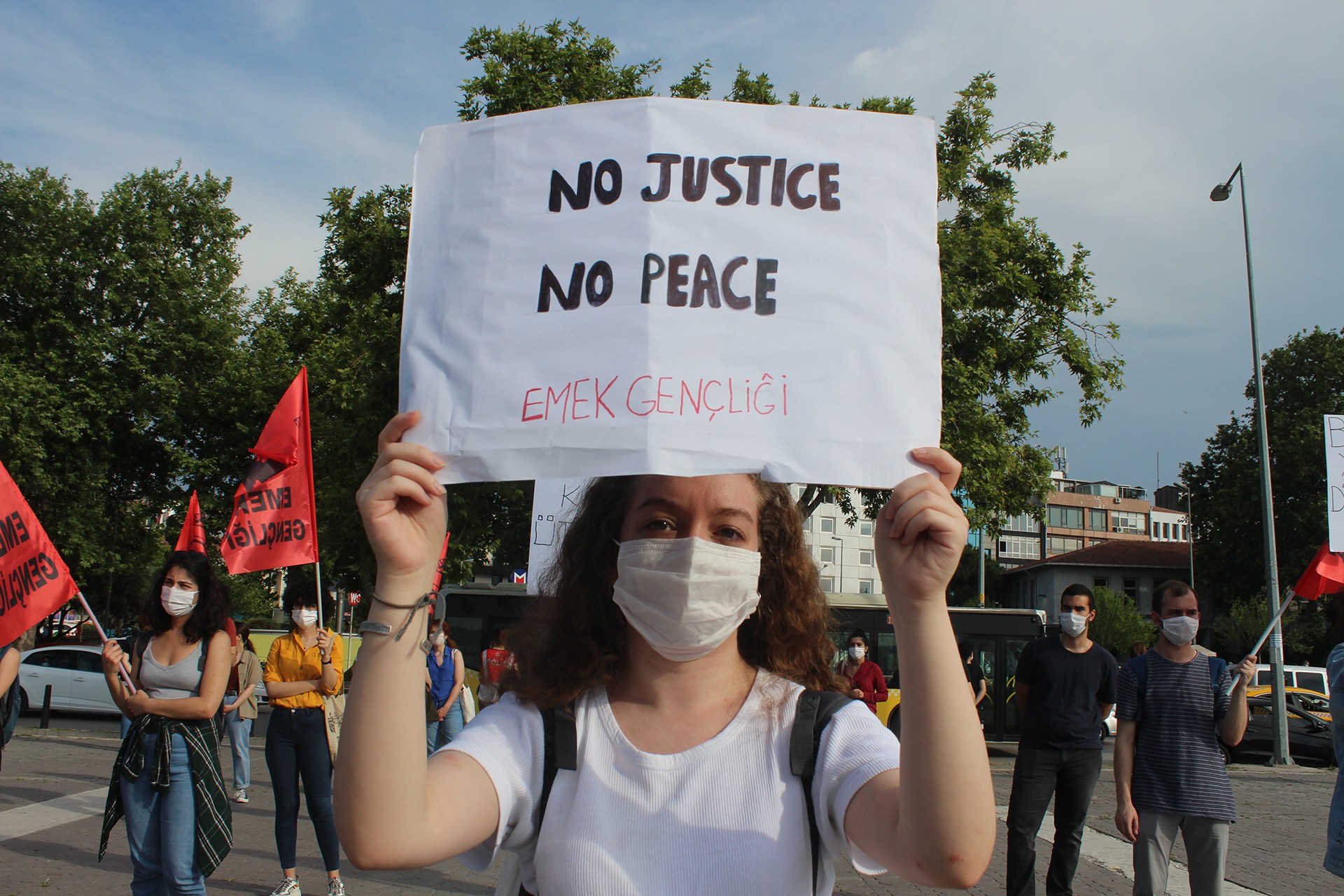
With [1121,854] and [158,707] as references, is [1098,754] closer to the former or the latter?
[1121,854]

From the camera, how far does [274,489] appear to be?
821cm

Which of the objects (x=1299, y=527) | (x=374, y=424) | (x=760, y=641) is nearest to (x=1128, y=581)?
(x=1299, y=527)

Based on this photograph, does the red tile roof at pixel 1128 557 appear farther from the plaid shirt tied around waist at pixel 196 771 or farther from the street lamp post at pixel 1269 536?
the plaid shirt tied around waist at pixel 196 771

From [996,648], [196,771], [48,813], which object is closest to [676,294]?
[196,771]

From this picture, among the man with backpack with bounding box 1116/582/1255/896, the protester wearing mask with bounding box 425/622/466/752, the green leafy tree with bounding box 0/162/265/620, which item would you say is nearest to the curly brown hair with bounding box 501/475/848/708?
the man with backpack with bounding box 1116/582/1255/896

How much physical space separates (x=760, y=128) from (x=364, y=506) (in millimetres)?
1068

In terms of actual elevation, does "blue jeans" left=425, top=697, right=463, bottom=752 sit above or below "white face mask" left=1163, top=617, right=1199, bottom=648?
below

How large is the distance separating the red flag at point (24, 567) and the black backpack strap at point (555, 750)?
4754mm

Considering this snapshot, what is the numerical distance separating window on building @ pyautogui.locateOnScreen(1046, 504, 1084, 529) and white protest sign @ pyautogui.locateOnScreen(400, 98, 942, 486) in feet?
347

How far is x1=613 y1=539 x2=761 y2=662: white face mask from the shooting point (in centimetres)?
202

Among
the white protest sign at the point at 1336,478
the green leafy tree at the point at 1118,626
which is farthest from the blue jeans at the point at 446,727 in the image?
the green leafy tree at the point at 1118,626

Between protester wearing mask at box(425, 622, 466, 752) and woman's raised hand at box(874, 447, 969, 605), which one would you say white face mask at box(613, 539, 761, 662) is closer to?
woman's raised hand at box(874, 447, 969, 605)

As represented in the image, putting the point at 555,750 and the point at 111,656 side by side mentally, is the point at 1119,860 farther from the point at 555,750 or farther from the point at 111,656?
the point at 555,750

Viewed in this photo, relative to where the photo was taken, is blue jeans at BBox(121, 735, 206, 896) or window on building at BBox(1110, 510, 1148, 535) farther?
window on building at BBox(1110, 510, 1148, 535)
